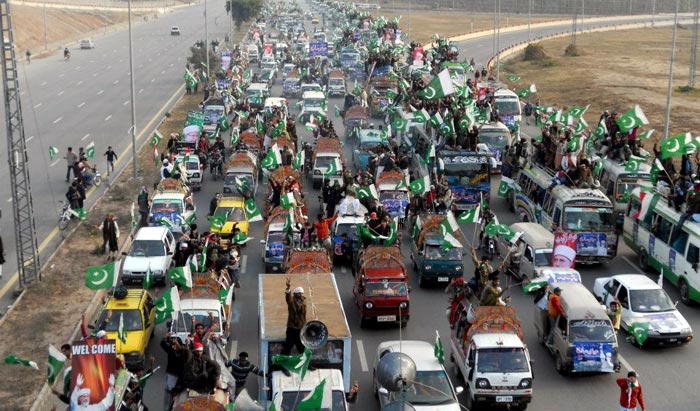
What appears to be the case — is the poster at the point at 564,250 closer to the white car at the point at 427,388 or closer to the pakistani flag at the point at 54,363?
the white car at the point at 427,388

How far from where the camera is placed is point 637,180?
124 ft

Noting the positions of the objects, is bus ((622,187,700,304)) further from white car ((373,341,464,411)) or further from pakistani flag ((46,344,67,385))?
pakistani flag ((46,344,67,385))

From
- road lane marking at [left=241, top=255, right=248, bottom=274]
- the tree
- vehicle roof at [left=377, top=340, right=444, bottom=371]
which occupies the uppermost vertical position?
the tree

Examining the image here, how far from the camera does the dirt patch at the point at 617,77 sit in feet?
226

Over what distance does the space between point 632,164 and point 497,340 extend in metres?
17.5

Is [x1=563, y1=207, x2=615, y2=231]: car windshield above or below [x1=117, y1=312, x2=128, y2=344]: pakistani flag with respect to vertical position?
above

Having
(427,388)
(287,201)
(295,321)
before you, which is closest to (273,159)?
(287,201)

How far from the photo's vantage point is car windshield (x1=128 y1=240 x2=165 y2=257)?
31.7m

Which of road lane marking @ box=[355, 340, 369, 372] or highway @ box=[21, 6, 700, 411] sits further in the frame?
road lane marking @ box=[355, 340, 369, 372]

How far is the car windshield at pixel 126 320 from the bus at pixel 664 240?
15.3m

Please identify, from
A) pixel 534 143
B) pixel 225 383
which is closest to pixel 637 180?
pixel 534 143

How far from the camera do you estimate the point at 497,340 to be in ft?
73.0

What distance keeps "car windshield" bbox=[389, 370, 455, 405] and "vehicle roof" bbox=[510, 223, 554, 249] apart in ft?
35.3

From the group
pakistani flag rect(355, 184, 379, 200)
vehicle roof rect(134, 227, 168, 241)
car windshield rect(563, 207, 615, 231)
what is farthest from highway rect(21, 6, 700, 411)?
vehicle roof rect(134, 227, 168, 241)
